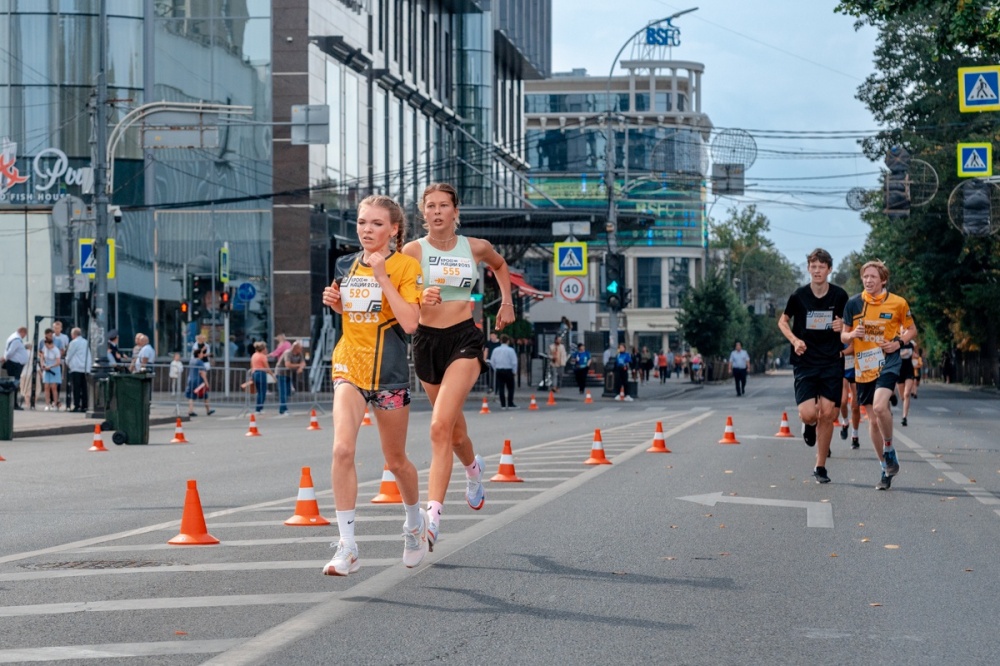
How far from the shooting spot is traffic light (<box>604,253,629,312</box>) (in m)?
41.6

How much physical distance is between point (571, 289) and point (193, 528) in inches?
1262

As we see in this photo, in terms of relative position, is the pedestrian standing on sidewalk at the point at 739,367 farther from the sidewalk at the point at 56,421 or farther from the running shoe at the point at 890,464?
the running shoe at the point at 890,464

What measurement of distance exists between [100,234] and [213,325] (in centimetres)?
1418

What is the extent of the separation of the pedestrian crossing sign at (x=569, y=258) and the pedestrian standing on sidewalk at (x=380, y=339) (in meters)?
33.8

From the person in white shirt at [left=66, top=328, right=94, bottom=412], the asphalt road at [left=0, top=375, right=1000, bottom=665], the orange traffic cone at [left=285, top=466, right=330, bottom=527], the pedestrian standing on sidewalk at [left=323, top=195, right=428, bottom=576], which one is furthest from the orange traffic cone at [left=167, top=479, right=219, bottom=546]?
the person in white shirt at [left=66, top=328, right=94, bottom=412]

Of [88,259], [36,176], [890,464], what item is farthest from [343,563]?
[36,176]

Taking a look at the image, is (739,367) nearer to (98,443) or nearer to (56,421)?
(56,421)

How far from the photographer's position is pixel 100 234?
93.7ft

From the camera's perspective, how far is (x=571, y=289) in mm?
40812

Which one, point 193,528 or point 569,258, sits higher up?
point 569,258

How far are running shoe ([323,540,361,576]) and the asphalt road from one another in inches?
3.3

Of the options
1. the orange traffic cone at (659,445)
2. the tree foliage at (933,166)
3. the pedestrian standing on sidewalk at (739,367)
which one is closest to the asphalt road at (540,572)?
the orange traffic cone at (659,445)

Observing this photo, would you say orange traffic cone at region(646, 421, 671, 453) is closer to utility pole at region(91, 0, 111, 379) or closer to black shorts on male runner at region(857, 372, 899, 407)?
black shorts on male runner at region(857, 372, 899, 407)

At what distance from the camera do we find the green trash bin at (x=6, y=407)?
72.2 feet
